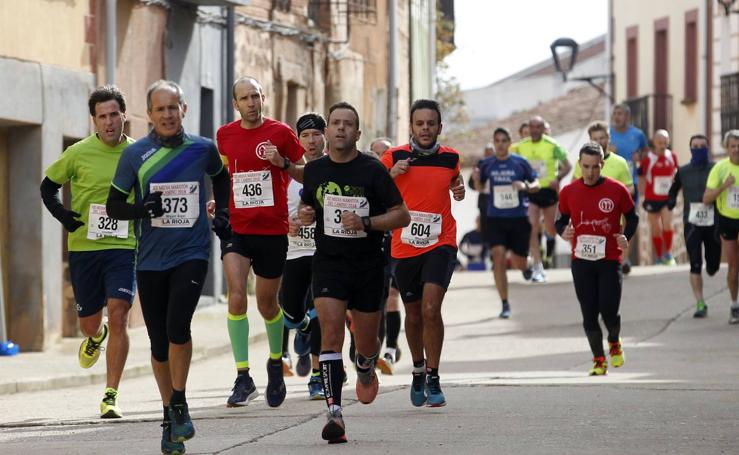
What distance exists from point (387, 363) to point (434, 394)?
4071mm

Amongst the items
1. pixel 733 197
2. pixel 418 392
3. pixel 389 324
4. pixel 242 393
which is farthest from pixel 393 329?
pixel 733 197

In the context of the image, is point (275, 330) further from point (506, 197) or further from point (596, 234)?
point (506, 197)

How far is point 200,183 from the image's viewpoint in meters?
11.2

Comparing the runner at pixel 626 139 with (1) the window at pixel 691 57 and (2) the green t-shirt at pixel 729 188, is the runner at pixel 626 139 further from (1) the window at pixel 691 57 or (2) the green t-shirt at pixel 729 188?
(1) the window at pixel 691 57

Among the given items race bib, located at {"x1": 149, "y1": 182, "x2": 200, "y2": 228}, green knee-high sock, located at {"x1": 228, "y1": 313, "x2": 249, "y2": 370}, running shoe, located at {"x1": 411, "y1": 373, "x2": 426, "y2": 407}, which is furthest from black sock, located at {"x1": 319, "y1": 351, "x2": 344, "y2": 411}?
green knee-high sock, located at {"x1": 228, "y1": 313, "x2": 249, "y2": 370}

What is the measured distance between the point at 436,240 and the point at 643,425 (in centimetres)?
220

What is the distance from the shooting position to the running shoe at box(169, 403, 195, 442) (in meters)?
10.7

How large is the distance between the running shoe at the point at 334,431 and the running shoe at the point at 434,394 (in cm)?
216

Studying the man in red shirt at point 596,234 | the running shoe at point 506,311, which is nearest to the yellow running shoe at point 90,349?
the man in red shirt at point 596,234

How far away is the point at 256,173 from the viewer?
13656mm

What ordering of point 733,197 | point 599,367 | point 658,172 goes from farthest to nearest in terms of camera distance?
point 658,172, point 733,197, point 599,367

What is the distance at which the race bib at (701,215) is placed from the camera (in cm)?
2239

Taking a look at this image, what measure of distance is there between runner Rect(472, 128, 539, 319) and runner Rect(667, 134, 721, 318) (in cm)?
167

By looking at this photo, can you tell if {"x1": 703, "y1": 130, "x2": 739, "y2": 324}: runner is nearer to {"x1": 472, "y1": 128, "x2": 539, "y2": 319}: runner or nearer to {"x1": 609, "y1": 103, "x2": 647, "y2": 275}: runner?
{"x1": 472, "y1": 128, "x2": 539, "y2": 319}: runner
